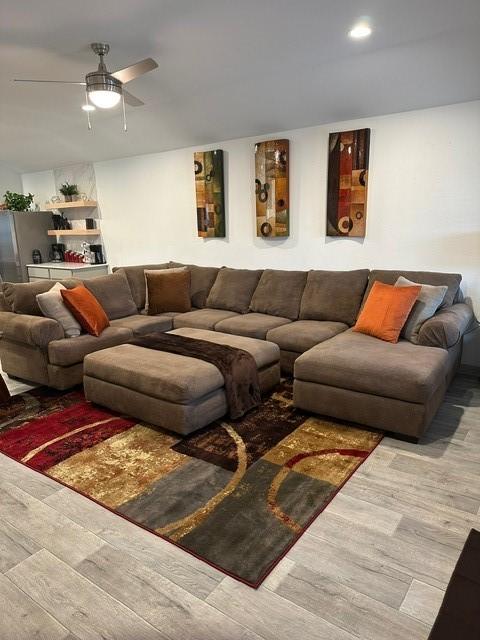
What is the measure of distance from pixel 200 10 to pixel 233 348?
2216mm

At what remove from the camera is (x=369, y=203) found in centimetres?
414

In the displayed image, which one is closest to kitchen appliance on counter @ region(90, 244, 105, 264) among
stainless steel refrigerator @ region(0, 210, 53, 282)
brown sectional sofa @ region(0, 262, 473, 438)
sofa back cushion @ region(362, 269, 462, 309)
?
stainless steel refrigerator @ region(0, 210, 53, 282)

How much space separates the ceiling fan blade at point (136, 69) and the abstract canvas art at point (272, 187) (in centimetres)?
193

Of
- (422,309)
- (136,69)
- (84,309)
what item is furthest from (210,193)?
(422,309)

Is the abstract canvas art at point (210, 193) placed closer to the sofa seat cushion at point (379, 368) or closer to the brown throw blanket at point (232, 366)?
the brown throw blanket at point (232, 366)

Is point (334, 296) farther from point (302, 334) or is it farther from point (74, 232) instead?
point (74, 232)

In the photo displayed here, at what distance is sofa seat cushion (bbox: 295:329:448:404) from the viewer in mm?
2605

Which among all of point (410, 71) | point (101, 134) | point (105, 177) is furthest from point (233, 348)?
point (105, 177)

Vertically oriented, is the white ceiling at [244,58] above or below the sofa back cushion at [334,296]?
above

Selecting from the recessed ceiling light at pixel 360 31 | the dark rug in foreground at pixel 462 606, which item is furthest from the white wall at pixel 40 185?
the dark rug in foreground at pixel 462 606

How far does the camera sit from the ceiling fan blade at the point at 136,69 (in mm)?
2740

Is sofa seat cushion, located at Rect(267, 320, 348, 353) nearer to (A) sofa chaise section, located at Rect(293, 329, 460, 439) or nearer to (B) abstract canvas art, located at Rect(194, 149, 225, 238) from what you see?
(A) sofa chaise section, located at Rect(293, 329, 460, 439)

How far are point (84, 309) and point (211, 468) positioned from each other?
2016 mm

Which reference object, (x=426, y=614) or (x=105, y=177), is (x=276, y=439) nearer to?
(x=426, y=614)
